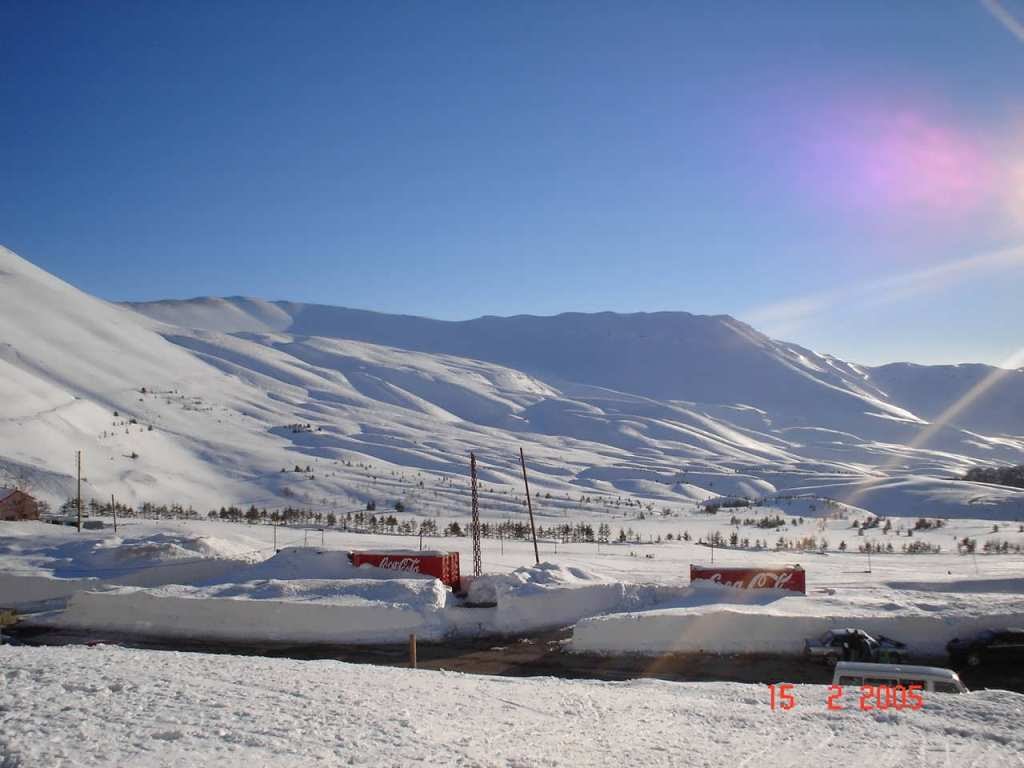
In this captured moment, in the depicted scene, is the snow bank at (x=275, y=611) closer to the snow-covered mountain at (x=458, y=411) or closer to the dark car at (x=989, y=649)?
the dark car at (x=989, y=649)

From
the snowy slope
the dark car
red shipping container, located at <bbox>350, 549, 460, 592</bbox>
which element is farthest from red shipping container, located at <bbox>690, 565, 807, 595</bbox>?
the snowy slope

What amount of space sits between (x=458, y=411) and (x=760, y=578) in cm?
9012

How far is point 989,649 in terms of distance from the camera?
608 inches

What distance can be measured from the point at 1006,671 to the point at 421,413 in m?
87.3

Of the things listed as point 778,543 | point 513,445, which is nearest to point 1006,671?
point 778,543

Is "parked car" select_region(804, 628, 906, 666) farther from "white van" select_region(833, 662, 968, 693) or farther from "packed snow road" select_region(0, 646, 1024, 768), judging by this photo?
"packed snow road" select_region(0, 646, 1024, 768)

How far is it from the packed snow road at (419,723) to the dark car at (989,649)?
6.11m

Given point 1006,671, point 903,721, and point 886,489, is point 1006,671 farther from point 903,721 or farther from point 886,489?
point 886,489

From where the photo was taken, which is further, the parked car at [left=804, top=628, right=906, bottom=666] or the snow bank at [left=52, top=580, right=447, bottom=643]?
the snow bank at [left=52, top=580, right=447, bottom=643]

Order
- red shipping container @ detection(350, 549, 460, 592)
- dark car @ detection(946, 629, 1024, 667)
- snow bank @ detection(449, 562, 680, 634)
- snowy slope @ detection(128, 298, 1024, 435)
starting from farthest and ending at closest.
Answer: snowy slope @ detection(128, 298, 1024, 435) → red shipping container @ detection(350, 549, 460, 592) → snow bank @ detection(449, 562, 680, 634) → dark car @ detection(946, 629, 1024, 667)

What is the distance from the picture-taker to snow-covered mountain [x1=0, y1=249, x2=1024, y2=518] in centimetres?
5406
